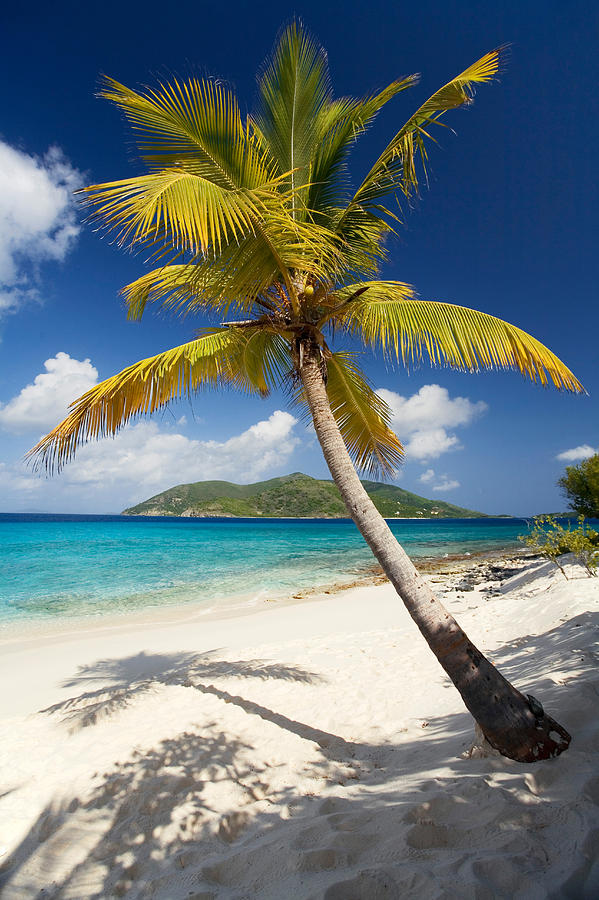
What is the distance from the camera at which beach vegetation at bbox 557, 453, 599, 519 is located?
19.8 m

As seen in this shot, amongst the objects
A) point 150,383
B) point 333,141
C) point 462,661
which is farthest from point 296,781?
point 333,141

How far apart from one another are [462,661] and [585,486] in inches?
841

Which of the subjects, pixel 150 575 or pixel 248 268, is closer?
pixel 248 268

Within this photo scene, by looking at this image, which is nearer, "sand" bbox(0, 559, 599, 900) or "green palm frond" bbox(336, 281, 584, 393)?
"sand" bbox(0, 559, 599, 900)

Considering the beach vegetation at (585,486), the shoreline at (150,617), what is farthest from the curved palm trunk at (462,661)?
the beach vegetation at (585,486)

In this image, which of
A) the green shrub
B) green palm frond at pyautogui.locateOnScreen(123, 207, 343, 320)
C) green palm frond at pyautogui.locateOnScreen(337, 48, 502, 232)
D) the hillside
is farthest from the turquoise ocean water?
the hillside

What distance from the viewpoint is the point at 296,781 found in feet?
11.8

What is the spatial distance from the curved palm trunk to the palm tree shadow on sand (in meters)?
0.18

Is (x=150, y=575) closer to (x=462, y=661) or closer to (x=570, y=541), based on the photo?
(x=570, y=541)

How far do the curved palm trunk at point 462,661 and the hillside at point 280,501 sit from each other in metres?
70.5

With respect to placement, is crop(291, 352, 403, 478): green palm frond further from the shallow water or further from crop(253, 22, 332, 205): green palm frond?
the shallow water

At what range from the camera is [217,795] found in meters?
3.47

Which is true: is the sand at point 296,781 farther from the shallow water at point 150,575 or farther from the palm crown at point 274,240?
the shallow water at point 150,575

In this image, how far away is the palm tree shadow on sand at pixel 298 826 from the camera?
2107mm
